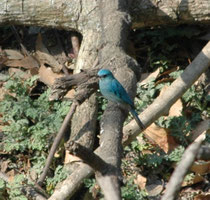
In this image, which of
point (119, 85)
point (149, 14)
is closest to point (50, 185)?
point (119, 85)

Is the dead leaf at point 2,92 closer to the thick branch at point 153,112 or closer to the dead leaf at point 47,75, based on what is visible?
the dead leaf at point 47,75

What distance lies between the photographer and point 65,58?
596 cm

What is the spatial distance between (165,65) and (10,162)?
1.94 m

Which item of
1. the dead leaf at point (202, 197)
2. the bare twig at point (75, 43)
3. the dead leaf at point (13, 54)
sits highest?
the bare twig at point (75, 43)

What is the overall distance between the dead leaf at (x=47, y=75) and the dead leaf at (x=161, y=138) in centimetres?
140

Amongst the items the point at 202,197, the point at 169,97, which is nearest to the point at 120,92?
the point at 169,97

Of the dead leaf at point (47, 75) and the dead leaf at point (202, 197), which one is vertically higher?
the dead leaf at point (47, 75)

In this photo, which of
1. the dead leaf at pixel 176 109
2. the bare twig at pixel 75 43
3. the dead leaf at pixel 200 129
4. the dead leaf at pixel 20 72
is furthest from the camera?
the bare twig at pixel 75 43

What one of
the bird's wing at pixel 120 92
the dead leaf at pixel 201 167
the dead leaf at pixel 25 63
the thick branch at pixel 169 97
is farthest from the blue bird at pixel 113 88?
the dead leaf at pixel 25 63

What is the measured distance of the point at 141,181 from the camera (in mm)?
4516

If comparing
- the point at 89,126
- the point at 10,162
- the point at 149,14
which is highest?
the point at 149,14

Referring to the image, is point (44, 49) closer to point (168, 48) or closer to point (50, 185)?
point (168, 48)

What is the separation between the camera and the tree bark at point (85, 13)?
5176mm

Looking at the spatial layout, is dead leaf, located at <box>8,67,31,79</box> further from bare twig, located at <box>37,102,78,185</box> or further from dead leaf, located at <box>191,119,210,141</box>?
dead leaf, located at <box>191,119,210,141</box>
